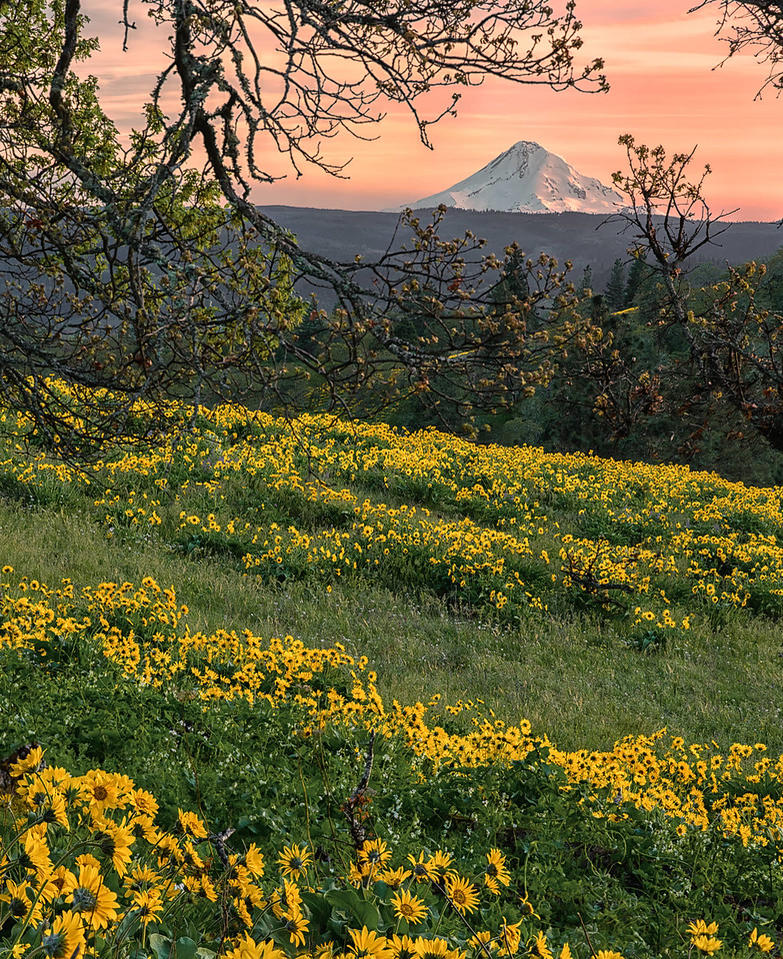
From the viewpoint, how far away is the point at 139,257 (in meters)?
3.85

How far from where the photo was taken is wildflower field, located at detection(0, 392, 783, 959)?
7.56 ft

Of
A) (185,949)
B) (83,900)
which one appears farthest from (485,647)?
(83,900)

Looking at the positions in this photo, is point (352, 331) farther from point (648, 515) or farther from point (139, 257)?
point (648, 515)

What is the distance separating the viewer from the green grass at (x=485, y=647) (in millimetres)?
7215

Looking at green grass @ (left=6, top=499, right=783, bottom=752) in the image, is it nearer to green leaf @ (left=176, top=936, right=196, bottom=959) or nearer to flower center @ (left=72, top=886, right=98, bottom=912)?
green leaf @ (left=176, top=936, right=196, bottom=959)

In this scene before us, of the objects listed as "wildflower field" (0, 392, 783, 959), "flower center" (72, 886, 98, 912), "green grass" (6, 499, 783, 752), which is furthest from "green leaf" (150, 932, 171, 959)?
"green grass" (6, 499, 783, 752)

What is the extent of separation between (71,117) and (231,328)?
7.12 ft

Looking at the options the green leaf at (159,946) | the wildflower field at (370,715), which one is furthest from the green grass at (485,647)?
the green leaf at (159,946)

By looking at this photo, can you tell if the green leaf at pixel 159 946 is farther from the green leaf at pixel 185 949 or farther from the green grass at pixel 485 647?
the green grass at pixel 485 647

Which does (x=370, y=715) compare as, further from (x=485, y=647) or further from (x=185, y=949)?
(x=185, y=949)

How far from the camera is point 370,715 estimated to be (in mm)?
5547

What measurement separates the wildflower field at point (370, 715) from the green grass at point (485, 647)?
4cm

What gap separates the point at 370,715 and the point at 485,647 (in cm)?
323

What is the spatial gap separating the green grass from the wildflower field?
0.14ft
